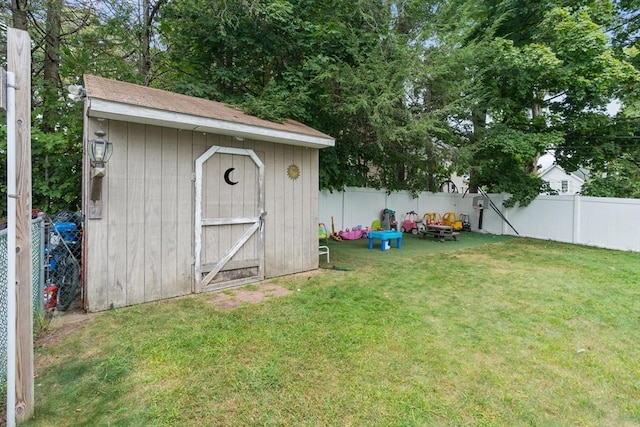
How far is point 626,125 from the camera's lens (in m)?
9.95

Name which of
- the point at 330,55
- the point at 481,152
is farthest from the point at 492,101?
the point at 330,55

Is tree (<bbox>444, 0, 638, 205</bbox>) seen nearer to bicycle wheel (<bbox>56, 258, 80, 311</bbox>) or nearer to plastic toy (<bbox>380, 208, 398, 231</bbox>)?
plastic toy (<bbox>380, 208, 398, 231</bbox>)

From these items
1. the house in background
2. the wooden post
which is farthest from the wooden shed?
the house in background

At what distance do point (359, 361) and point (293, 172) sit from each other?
327 centimetres

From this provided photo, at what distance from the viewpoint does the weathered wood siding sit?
11.7 feet

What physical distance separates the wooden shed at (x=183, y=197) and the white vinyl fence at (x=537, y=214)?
4172 mm

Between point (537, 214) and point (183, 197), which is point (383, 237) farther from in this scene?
point (537, 214)

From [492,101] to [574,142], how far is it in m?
3.28

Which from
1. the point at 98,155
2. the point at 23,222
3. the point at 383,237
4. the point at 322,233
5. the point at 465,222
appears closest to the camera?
the point at 23,222

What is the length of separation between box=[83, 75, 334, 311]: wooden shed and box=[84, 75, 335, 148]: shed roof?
0.01m

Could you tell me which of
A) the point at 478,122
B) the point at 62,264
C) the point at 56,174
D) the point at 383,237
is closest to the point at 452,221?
the point at 478,122

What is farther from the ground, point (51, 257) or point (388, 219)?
point (388, 219)

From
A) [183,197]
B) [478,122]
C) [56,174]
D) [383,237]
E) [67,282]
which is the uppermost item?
[478,122]

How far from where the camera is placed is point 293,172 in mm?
5270
